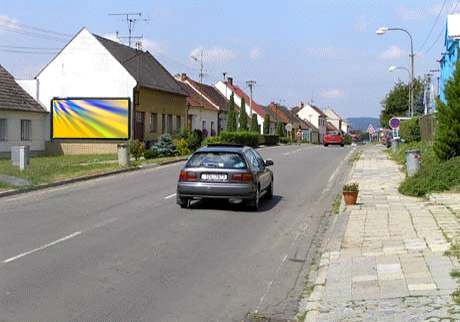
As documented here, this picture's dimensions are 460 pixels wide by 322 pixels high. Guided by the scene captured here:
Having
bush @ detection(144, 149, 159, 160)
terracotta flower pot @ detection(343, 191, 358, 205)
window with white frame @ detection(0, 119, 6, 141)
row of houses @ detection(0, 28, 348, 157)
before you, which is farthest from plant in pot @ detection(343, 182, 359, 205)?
window with white frame @ detection(0, 119, 6, 141)

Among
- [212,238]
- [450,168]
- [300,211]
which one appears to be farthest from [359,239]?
[450,168]

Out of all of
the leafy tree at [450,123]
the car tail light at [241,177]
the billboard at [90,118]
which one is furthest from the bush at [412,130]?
the car tail light at [241,177]

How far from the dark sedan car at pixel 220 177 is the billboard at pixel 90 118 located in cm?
2898

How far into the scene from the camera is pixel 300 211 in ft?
47.3

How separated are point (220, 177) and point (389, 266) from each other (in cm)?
631

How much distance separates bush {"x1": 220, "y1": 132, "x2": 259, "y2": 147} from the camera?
46.9 metres

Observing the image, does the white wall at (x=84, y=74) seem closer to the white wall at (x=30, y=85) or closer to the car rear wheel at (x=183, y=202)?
the white wall at (x=30, y=85)

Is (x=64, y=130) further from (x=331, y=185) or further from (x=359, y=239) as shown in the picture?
(x=359, y=239)

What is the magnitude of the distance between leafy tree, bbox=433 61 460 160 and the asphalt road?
15.9ft

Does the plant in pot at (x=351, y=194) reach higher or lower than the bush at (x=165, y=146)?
lower

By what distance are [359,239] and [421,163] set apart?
38.1ft

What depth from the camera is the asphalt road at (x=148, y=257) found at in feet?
21.6

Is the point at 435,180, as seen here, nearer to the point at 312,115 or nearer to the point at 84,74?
the point at 84,74

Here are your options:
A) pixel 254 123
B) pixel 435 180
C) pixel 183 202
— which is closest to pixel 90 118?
pixel 183 202
